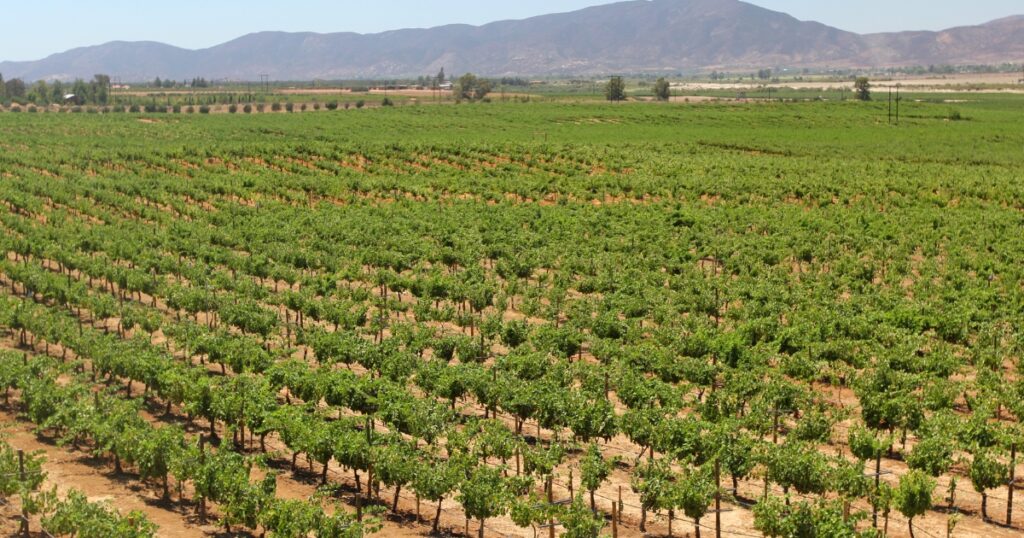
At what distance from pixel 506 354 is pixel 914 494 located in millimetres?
12406

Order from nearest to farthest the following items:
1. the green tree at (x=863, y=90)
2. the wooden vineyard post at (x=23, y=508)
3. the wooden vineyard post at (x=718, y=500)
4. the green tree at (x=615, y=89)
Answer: the wooden vineyard post at (x=23, y=508) < the wooden vineyard post at (x=718, y=500) < the green tree at (x=863, y=90) < the green tree at (x=615, y=89)

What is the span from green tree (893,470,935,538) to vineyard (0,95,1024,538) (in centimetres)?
4

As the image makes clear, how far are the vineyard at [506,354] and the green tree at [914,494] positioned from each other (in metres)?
0.04

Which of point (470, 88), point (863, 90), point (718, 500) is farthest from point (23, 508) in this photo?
point (470, 88)

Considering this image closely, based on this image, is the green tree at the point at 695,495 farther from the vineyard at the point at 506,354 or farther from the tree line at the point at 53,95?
the tree line at the point at 53,95

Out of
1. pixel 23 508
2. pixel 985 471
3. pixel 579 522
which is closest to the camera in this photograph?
pixel 579 522

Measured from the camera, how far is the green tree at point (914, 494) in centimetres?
1559

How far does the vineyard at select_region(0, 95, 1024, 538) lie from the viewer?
655 inches

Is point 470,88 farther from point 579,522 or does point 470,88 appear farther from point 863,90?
point 579,522

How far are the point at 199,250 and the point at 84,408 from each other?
55.4ft

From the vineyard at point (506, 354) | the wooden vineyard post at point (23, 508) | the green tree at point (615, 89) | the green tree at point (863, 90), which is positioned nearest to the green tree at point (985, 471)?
the vineyard at point (506, 354)

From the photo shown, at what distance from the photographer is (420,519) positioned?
17047mm

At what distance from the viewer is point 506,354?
2619cm

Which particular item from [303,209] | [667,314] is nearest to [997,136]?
[303,209]
